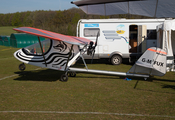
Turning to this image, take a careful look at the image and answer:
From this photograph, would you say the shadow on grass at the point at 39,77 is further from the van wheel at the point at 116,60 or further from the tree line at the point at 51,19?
the tree line at the point at 51,19

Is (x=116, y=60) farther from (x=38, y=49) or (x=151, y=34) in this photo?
(x=38, y=49)

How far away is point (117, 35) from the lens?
1264cm

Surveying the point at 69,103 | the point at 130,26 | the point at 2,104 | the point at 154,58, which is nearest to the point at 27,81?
the point at 2,104

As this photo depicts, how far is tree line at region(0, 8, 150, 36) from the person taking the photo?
5583 cm

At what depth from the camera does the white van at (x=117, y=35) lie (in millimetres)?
12562

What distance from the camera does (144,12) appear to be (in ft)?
23.0

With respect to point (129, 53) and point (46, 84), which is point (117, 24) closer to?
point (129, 53)

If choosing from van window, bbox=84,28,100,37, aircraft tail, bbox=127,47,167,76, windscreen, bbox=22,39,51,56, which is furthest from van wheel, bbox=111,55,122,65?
windscreen, bbox=22,39,51,56

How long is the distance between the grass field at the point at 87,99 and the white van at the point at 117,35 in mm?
4562

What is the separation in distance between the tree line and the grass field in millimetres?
36867

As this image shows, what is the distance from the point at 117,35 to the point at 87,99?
7834 millimetres

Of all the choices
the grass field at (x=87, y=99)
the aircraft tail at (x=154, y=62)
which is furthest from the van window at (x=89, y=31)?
the aircraft tail at (x=154, y=62)

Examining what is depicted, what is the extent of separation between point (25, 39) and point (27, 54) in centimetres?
2460

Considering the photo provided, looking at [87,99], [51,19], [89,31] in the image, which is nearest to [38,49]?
[87,99]
